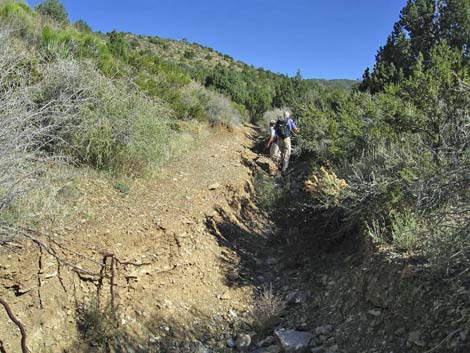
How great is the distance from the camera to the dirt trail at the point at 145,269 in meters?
4.41

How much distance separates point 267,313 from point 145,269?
5.38 ft

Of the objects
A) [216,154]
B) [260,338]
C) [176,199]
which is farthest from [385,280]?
[216,154]

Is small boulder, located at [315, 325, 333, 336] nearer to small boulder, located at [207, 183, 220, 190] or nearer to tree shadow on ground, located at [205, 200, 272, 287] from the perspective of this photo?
tree shadow on ground, located at [205, 200, 272, 287]

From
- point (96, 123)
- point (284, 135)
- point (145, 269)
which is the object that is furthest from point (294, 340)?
point (284, 135)

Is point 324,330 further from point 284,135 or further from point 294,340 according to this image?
point 284,135

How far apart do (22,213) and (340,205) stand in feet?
13.1

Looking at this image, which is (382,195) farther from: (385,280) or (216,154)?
(216,154)

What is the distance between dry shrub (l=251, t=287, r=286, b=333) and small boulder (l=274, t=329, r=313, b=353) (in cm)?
31

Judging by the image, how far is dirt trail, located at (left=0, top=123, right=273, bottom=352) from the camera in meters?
4.41

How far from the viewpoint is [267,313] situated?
5.41m

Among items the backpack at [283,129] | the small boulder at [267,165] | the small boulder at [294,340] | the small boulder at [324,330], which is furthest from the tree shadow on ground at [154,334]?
the backpack at [283,129]

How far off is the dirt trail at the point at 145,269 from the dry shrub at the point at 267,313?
0.76 ft

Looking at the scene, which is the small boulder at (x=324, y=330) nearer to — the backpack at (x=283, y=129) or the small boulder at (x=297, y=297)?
the small boulder at (x=297, y=297)

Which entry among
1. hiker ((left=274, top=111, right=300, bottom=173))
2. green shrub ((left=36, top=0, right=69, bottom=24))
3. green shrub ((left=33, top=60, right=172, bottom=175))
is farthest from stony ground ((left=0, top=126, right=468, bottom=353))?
green shrub ((left=36, top=0, right=69, bottom=24))
